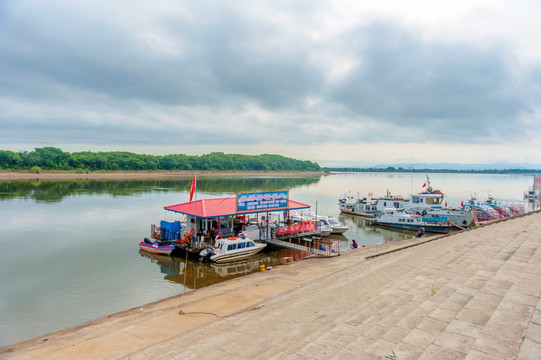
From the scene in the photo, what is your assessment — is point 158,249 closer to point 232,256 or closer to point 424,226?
point 232,256

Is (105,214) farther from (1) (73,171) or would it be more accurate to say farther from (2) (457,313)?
(1) (73,171)

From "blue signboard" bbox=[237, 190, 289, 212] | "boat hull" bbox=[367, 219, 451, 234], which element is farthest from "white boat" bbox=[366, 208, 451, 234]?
"blue signboard" bbox=[237, 190, 289, 212]

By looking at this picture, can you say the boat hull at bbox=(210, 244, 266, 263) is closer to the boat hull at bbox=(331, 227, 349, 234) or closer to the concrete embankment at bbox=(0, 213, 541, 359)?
the concrete embankment at bbox=(0, 213, 541, 359)

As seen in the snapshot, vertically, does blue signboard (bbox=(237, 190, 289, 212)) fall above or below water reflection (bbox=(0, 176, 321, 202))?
above

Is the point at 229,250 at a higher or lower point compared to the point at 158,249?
higher

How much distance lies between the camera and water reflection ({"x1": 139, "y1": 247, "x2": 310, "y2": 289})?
22786mm

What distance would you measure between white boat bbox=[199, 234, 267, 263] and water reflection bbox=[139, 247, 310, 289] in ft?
1.60

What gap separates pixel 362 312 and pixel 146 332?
8820 millimetres

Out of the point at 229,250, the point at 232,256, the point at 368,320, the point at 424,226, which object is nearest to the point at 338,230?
the point at 424,226

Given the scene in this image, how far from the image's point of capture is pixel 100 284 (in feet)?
69.1

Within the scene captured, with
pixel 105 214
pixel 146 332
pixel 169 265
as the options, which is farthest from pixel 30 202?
pixel 146 332

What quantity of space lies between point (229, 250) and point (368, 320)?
18.4m

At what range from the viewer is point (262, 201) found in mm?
29750

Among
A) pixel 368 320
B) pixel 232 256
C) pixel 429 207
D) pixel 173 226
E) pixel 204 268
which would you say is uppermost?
pixel 368 320
